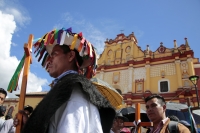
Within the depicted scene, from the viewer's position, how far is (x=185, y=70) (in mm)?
17578

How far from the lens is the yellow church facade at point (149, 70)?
1725 centimetres

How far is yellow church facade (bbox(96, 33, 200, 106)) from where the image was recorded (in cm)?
1725

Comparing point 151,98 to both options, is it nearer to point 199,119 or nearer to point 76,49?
point 76,49

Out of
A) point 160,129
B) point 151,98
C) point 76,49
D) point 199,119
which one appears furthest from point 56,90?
point 199,119

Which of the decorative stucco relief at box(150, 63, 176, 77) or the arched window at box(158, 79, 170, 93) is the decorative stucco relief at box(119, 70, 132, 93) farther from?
the arched window at box(158, 79, 170, 93)

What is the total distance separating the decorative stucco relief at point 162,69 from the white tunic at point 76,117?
1880cm

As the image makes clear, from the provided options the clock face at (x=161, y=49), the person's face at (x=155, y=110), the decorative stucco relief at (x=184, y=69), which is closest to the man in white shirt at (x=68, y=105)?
the person's face at (x=155, y=110)

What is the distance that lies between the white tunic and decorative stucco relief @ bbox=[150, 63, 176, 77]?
61.7 feet

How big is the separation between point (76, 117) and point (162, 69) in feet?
63.4

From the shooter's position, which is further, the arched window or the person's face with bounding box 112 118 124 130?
the arched window

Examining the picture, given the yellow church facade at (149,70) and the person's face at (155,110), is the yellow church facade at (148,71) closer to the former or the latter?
the yellow church facade at (149,70)

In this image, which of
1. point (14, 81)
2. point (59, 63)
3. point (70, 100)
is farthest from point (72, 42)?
point (14, 81)

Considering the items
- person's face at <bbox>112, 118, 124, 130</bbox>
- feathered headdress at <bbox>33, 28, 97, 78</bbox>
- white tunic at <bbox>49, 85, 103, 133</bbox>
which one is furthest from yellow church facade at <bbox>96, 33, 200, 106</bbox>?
white tunic at <bbox>49, 85, 103, 133</bbox>

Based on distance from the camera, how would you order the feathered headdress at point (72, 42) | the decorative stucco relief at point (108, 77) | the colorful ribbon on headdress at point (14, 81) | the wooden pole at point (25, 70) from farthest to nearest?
1. the decorative stucco relief at point (108, 77)
2. the colorful ribbon on headdress at point (14, 81)
3. the wooden pole at point (25, 70)
4. the feathered headdress at point (72, 42)
